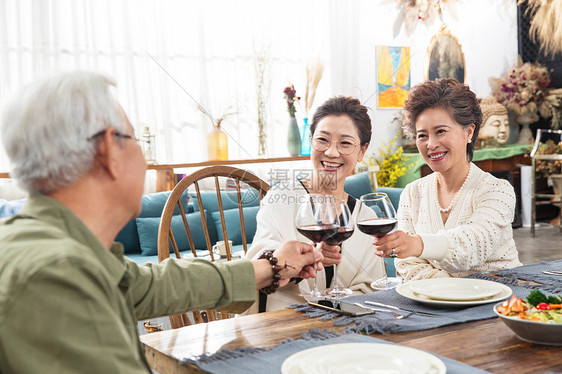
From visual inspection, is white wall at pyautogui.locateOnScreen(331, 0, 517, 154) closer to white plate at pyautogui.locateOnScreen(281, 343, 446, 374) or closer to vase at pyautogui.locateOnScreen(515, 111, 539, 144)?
vase at pyautogui.locateOnScreen(515, 111, 539, 144)

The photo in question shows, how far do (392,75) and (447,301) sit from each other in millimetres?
5540

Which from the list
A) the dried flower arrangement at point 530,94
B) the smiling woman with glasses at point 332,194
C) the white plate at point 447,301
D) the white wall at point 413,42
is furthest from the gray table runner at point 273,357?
the dried flower arrangement at point 530,94

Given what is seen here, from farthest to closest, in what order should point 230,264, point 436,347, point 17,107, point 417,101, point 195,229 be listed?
point 195,229, point 417,101, point 230,264, point 436,347, point 17,107

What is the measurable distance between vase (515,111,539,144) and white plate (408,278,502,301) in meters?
6.27

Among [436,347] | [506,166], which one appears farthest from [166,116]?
[436,347]

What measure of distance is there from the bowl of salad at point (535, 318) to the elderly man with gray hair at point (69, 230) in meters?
0.65

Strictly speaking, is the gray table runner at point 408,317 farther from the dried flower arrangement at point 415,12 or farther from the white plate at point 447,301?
the dried flower arrangement at point 415,12

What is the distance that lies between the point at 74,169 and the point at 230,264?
476mm

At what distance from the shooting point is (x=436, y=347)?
109 cm

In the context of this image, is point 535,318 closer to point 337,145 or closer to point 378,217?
point 378,217

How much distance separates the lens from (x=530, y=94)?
711 cm

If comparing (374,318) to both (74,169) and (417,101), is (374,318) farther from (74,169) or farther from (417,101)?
(417,101)

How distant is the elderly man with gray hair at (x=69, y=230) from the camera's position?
717 millimetres

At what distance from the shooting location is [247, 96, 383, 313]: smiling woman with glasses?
186 cm
